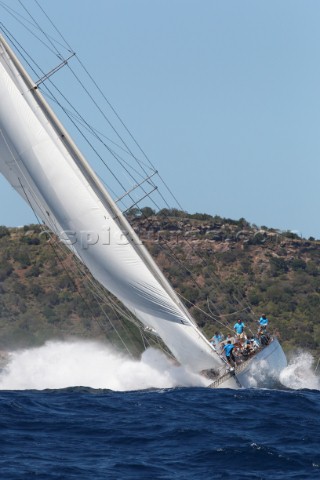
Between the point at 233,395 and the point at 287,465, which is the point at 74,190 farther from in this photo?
the point at 287,465

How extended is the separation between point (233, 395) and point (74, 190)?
6298 mm

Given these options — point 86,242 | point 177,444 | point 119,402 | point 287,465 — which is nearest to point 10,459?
point 177,444

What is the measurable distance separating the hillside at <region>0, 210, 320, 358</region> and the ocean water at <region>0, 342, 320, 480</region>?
16.2 m

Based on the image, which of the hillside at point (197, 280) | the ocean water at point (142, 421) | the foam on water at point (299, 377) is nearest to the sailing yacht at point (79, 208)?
the ocean water at point (142, 421)

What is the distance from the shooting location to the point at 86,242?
27.6 metres

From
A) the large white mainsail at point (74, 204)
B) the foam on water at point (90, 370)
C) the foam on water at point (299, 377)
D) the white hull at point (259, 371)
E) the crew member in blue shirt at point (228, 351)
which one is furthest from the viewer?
the foam on water at point (299, 377)

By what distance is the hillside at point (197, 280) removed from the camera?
5256 cm

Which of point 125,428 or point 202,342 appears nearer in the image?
point 125,428

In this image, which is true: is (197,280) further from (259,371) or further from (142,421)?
(142,421)

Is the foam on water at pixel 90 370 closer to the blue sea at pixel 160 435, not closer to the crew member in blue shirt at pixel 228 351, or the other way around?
the crew member in blue shirt at pixel 228 351

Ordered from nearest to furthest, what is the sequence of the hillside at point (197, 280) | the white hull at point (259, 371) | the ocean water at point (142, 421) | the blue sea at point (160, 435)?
the blue sea at point (160, 435) < the ocean water at point (142, 421) < the white hull at point (259, 371) < the hillside at point (197, 280)

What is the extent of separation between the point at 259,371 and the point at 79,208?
22.0ft

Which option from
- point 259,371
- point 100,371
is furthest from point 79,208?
point 259,371

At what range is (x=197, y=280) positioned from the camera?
2356 inches
